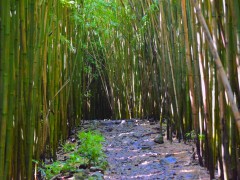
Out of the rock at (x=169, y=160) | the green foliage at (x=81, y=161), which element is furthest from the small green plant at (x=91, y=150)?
the rock at (x=169, y=160)

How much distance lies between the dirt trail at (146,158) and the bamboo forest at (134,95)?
13 millimetres

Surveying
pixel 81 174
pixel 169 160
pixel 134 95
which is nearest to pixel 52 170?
pixel 81 174

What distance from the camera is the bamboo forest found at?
6.49 ft

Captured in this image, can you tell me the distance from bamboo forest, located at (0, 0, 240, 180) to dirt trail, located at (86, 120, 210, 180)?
13mm

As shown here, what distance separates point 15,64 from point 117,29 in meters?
6.13

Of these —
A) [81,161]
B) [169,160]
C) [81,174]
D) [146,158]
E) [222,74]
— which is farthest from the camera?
[146,158]

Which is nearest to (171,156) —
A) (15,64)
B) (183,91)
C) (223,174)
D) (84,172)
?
(183,91)

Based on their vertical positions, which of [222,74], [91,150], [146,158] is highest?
[222,74]

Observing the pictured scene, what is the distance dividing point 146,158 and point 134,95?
3721 millimetres

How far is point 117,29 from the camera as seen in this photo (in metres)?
8.02

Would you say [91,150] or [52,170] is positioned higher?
[91,150]

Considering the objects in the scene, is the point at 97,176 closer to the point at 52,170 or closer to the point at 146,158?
the point at 52,170

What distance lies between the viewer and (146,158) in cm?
381

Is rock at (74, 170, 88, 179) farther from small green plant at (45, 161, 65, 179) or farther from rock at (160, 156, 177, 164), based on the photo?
rock at (160, 156, 177, 164)
